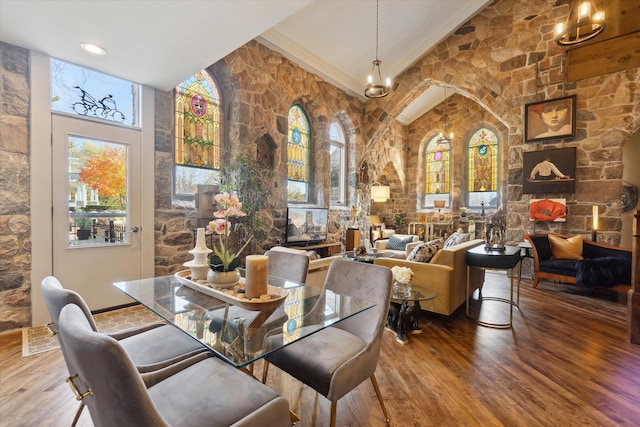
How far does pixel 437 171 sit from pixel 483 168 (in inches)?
44.5

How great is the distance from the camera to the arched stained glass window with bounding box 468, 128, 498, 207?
7.12 m

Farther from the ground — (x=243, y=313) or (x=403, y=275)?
(x=243, y=313)

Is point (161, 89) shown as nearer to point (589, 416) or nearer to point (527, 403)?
point (527, 403)

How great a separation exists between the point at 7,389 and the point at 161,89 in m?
2.95

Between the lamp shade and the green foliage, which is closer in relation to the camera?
the green foliage

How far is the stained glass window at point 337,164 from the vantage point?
6305 millimetres

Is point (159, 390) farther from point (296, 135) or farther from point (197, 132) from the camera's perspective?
point (296, 135)

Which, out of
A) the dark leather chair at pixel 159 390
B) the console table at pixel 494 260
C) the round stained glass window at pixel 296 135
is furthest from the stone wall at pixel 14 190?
the console table at pixel 494 260

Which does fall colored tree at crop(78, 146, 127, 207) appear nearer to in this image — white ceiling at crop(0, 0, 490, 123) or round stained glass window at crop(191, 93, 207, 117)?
white ceiling at crop(0, 0, 490, 123)

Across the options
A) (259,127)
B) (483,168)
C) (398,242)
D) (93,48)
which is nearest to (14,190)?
(93,48)

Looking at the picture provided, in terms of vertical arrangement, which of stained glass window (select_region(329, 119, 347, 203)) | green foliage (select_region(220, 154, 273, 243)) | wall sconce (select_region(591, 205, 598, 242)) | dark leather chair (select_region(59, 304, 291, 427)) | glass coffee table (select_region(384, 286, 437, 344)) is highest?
stained glass window (select_region(329, 119, 347, 203))

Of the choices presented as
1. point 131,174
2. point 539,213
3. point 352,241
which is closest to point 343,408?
point 131,174

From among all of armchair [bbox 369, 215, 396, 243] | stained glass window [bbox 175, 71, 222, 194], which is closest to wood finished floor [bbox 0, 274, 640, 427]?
stained glass window [bbox 175, 71, 222, 194]

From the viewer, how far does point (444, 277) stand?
2.81m
